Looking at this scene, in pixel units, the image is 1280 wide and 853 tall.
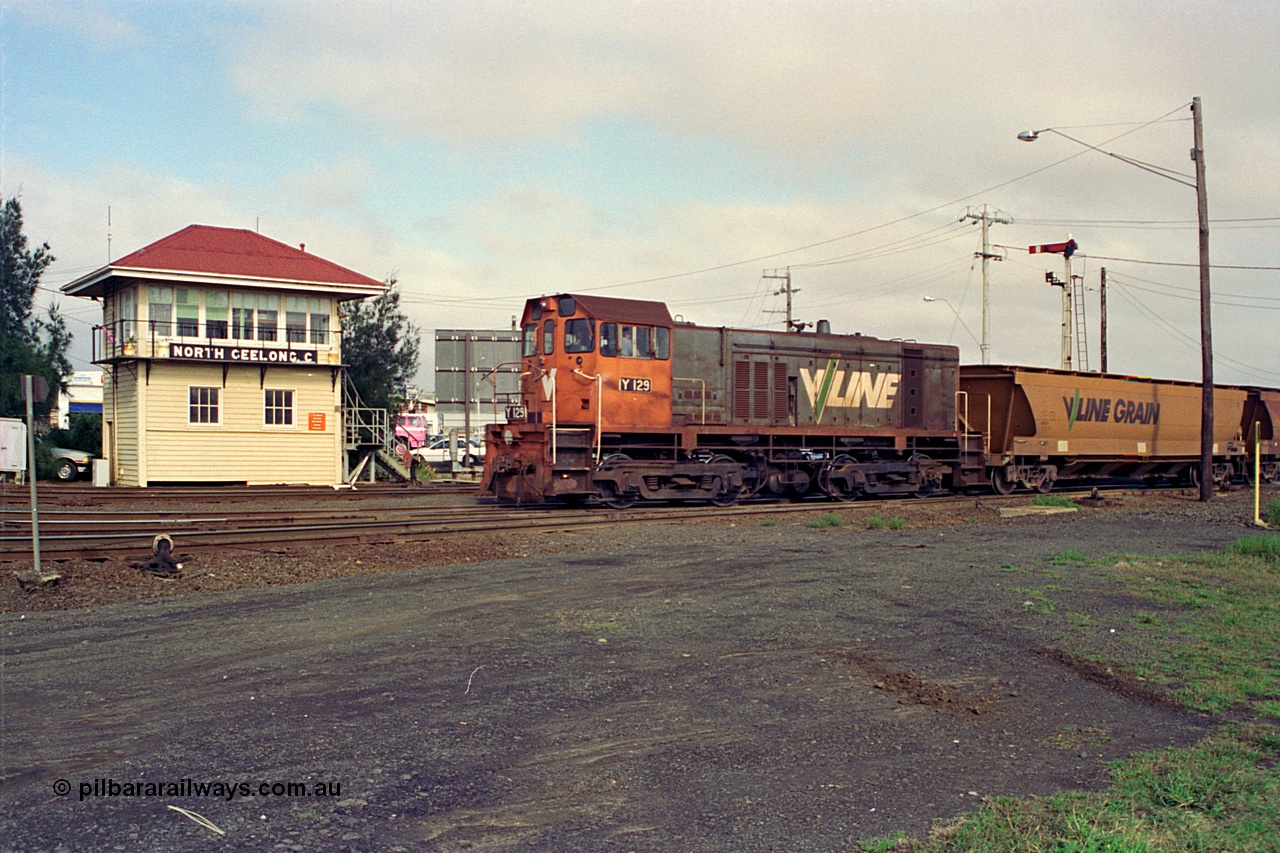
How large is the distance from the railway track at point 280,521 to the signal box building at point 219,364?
6.67 meters

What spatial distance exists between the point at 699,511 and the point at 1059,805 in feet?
46.0

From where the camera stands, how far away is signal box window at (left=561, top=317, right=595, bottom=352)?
18.9 m

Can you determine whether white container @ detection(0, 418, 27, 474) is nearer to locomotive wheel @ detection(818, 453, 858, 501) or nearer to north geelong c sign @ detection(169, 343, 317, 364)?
locomotive wheel @ detection(818, 453, 858, 501)

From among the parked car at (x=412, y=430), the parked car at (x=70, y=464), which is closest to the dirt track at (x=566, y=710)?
the parked car at (x=70, y=464)

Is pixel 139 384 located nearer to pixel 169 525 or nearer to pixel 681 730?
pixel 169 525

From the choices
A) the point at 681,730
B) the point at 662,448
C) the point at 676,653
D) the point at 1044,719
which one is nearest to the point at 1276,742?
the point at 1044,719

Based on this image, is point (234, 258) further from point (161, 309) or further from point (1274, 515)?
point (1274, 515)

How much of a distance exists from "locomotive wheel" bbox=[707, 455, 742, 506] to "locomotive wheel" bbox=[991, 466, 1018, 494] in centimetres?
804

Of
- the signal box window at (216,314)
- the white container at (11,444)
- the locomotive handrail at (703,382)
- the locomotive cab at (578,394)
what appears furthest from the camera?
the signal box window at (216,314)

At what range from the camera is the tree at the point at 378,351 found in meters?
37.1

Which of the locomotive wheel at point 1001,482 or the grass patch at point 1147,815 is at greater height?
the locomotive wheel at point 1001,482

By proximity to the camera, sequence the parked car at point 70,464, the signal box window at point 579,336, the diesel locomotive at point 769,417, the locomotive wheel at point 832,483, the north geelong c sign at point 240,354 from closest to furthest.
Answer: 1. the signal box window at point 579,336
2. the diesel locomotive at point 769,417
3. the locomotive wheel at point 832,483
4. the north geelong c sign at point 240,354
5. the parked car at point 70,464

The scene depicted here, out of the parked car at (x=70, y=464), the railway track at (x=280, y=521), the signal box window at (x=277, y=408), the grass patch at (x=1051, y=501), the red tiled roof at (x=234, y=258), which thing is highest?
the red tiled roof at (x=234, y=258)

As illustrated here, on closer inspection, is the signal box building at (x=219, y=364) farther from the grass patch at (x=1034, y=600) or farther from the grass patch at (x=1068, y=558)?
the grass patch at (x=1034, y=600)
